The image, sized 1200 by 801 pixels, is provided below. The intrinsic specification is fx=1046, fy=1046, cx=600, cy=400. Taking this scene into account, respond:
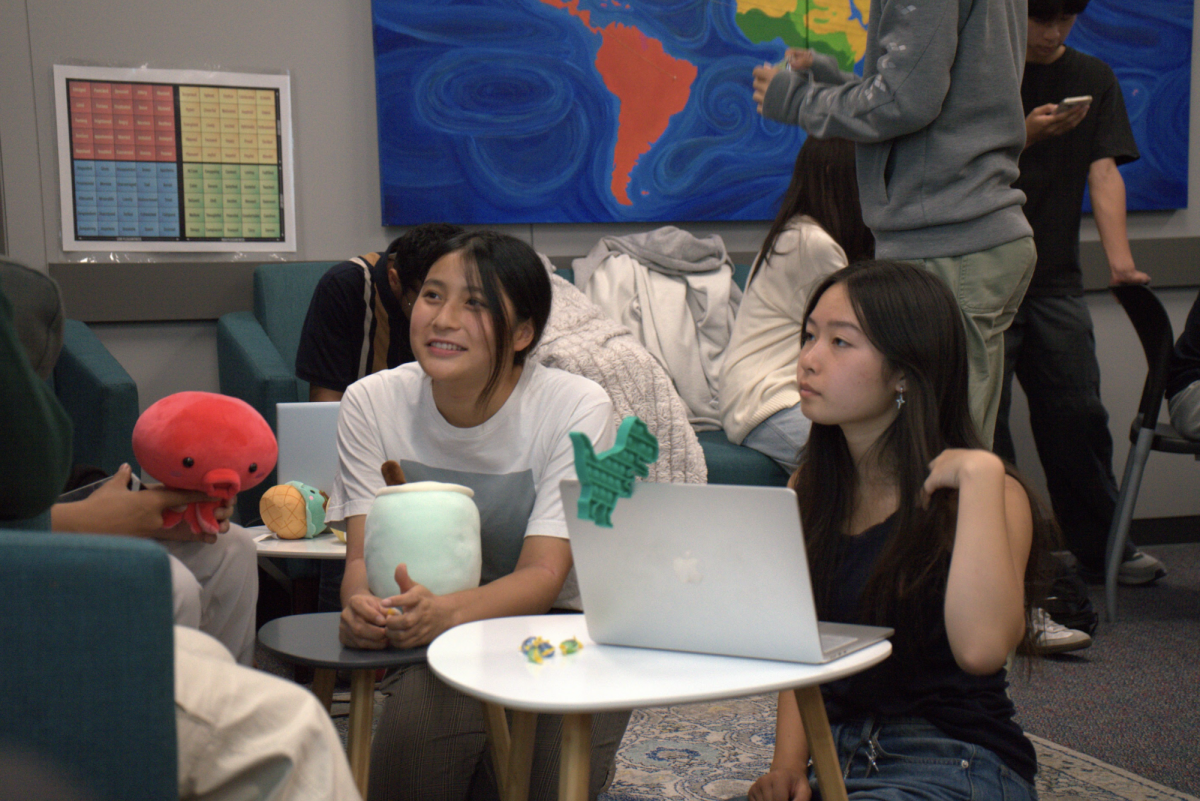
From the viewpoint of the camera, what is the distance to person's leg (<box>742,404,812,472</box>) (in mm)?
2500

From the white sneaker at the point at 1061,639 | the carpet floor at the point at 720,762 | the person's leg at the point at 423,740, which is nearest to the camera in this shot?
the person's leg at the point at 423,740

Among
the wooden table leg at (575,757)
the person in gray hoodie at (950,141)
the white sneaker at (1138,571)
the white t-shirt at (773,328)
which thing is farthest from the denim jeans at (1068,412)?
the wooden table leg at (575,757)

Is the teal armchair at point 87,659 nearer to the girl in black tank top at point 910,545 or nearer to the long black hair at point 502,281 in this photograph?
the girl in black tank top at point 910,545

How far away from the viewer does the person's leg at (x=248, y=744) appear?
0.77 metres

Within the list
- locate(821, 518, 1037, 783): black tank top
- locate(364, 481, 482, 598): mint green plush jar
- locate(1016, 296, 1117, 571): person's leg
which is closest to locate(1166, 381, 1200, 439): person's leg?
locate(1016, 296, 1117, 571): person's leg

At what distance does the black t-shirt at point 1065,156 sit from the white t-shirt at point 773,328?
0.76 meters

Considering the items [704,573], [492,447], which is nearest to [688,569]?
[704,573]

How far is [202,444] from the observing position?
4.38 feet

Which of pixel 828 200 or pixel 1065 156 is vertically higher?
pixel 1065 156

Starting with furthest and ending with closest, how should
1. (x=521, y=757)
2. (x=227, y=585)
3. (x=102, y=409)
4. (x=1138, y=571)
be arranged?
(x=1138, y=571) < (x=102, y=409) < (x=227, y=585) < (x=521, y=757)

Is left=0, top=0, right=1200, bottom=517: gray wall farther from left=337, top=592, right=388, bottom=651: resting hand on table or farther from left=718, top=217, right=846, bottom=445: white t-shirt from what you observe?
left=337, top=592, right=388, bottom=651: resting hand on table

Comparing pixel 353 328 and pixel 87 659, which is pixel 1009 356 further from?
pixel 87 659

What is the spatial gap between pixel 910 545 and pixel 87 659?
84cm

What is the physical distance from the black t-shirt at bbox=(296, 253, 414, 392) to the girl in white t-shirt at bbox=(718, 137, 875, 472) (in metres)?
0.86
